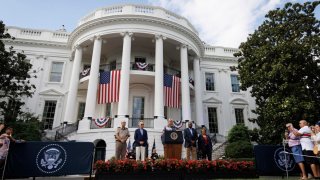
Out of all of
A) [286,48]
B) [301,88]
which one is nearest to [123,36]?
[286,48]

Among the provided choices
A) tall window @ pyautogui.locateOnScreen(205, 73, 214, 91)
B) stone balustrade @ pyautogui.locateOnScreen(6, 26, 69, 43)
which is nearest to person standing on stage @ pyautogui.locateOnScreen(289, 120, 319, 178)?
tall window @ pyautogui.locateOnScreen(205, 73, 214, 91)

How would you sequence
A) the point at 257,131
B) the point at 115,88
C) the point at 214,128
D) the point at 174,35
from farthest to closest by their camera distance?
the point at 214,128
the point at 174,35
the point at 115,88
the point at 257,131

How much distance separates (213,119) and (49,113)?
50.0ft

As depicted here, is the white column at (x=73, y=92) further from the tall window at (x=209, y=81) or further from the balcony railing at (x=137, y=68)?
the tall window at (x=209, y=81)

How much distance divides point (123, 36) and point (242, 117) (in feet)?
48.2

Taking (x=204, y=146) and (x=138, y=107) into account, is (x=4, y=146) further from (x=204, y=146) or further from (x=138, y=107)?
(x=138, y=107)

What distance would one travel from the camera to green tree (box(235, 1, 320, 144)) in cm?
1382

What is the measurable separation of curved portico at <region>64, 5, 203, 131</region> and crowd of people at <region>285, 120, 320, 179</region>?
34.1 feet

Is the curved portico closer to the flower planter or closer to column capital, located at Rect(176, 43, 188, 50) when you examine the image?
column capital, located at Rect(176, 43, 188, 50)

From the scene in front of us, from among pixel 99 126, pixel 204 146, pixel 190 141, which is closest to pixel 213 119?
pixel 99 126

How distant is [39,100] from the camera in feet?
73.2

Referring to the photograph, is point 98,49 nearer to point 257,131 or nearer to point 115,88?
point 115,88

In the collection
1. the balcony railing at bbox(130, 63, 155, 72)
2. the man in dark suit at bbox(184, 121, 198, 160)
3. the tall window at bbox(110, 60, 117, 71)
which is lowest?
the man in dark suit at bbox(184, 121, 198, 160)

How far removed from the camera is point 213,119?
25828mm
